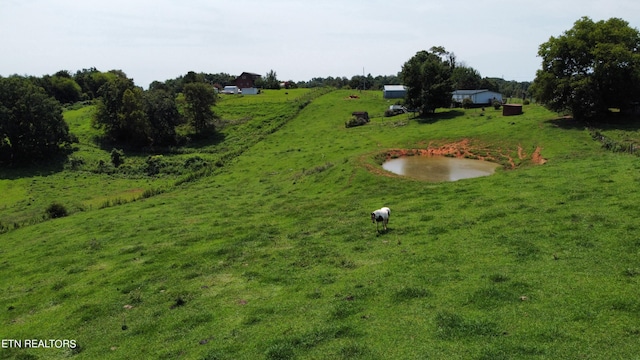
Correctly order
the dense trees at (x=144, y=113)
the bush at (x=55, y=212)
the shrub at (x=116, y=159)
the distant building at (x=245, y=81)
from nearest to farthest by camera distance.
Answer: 1. the bush at (x=55, y=212)
2. the shrub at (x=116, y=159)
3. the dense trees at (x=144, y=113)
4. the distant building at (x=245, y=81)

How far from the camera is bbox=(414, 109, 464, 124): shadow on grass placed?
72000 mm

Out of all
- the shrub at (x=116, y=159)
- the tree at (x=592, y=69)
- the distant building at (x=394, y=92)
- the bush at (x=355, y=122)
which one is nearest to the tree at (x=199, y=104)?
the shrub at (x=116, y=159)

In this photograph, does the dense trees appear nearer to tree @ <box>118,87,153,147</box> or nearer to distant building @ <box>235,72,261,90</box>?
tree @ <box>118,87,153,147</box>

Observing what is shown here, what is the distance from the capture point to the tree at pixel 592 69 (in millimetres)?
47906

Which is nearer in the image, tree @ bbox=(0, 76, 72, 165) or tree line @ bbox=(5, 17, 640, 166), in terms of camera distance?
tree line @ bbox=(5, 17, 640, 166)

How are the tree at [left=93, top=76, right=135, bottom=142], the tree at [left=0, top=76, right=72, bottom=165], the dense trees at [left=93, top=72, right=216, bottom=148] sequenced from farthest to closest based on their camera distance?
the tree at [left=93, top=76, right=135, bottom=142]
the dense trees at [left=93, top=72, right=216, bottom=148]
the tree at [left=0, top=76, right=72, bottom=165]

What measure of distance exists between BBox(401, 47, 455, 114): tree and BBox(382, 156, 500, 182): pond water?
31.3m

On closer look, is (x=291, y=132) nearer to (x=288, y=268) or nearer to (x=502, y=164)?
(x=502, y=164)

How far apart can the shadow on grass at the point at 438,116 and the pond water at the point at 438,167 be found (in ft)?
85.5

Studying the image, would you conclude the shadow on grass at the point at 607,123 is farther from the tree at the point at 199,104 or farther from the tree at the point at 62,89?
the tree at the point at 62,89

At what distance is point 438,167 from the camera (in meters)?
42.3

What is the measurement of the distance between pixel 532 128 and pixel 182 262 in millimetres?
43284

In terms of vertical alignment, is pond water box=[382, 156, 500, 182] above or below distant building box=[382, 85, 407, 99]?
below

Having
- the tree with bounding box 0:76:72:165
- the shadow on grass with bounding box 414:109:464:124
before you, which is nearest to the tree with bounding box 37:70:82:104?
the tree with bounding box 0:76:72:165
